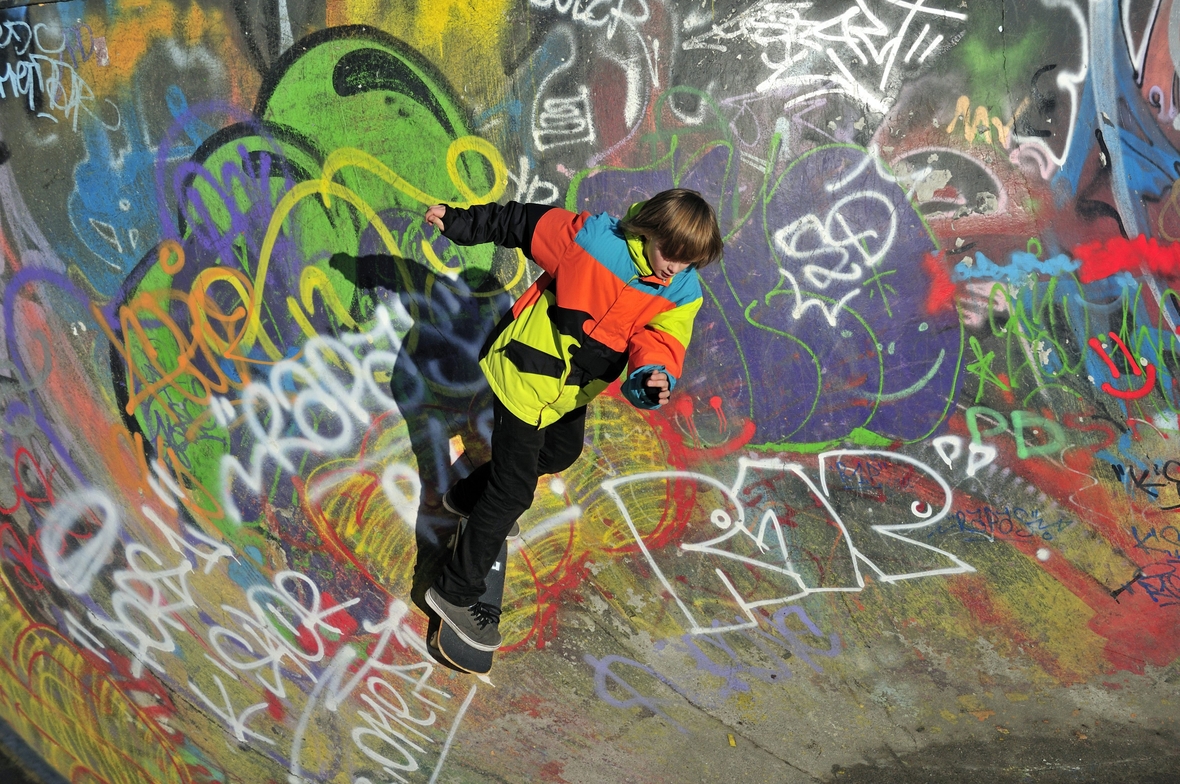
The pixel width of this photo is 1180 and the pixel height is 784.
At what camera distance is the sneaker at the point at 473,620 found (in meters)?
3.25

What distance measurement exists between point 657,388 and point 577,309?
1.45 ft

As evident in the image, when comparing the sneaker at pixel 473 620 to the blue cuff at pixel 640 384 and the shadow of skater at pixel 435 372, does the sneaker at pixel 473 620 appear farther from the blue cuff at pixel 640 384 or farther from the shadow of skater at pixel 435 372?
the blue cuff at pixel 640 384

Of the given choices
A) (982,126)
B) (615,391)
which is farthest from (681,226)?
(982,126)

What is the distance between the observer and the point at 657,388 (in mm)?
2260

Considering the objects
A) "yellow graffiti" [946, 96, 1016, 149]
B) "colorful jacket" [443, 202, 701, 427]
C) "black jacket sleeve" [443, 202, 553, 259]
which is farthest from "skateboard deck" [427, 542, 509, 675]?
"yellow graffiti" [946, 96, 1016, 149]

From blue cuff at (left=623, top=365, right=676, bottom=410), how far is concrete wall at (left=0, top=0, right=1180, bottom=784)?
1175 millimetres

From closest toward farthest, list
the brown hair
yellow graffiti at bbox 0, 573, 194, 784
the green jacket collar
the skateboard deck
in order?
1. the brown hair
2. the green jacket collar
3. the skateboard deck
4. yellow graffiti at bbox 0, 573, 194, 784

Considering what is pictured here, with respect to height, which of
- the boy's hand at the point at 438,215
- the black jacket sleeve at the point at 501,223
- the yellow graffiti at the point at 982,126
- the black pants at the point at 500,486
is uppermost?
the yellow graffiti at the point at 982,126

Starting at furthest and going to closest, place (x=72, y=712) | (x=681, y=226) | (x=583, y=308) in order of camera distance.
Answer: (x=72, y=712), (x=583, y=308), (x=681, y=226)

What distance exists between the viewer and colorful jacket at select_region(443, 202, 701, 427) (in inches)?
96.1

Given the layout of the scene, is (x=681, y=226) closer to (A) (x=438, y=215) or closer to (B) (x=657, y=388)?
(B) (x=657, y=388)

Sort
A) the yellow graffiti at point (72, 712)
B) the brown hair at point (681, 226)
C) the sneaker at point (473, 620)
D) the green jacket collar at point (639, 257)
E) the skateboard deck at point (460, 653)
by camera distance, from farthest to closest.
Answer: the yellow graffiti at point (72, 712)
the skateboard deck at point (460, 653)
the sneaker at point (473, 620)
the green jacket collar at point (639, 257)
the brown hair at point (681, 226)

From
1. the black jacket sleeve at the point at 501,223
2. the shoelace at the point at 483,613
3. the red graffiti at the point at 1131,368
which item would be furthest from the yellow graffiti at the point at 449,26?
the red graffiti at the point at 1131,368

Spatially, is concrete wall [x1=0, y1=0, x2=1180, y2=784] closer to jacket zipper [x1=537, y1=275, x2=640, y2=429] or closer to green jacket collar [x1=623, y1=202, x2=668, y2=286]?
jacket zipper [x1=537, y1=275, x2=640, y2=429]
